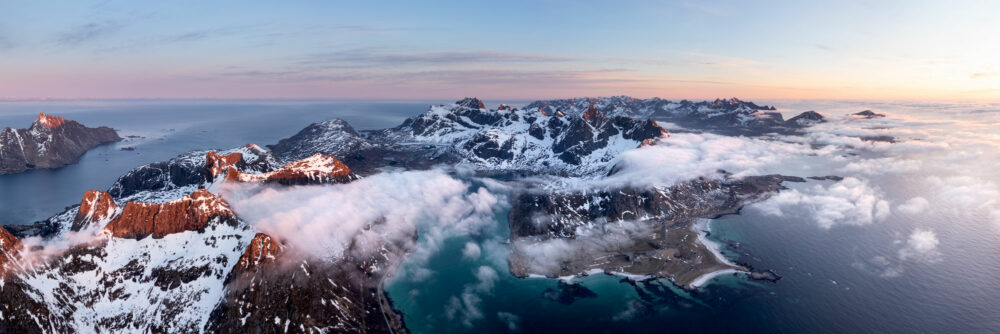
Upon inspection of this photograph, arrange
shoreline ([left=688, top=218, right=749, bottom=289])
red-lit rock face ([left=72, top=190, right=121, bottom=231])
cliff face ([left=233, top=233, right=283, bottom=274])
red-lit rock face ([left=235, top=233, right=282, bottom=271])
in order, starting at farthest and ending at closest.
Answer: shoreline ([left=688, top=218, right=749, bottom=289])
red-lit rock face ([left=72, top=190, right=121, bottom=231])
red-lit rock face ([left=235, top=233, right=282, bottom=271])
cliff face ([left=233, top=233, right=283, bottom=274])

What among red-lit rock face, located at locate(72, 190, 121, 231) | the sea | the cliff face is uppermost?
red-lit rock face, located at locate(72, 190, 121, 231)

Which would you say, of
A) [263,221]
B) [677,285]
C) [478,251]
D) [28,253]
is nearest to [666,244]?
[677,285]

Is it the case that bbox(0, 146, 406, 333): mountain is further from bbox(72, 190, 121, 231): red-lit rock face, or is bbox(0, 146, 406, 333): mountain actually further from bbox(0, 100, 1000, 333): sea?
bbox(0, 100, 1000, 333): sea

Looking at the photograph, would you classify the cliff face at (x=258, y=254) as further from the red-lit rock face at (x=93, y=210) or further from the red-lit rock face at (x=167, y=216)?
the red-lit rock face at (x=93, y=210)

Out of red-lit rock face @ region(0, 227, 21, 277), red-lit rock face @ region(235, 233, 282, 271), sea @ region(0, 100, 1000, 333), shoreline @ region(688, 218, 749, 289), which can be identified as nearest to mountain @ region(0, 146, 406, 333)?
red-lit rock face @ region(0, 227, 21, 277)

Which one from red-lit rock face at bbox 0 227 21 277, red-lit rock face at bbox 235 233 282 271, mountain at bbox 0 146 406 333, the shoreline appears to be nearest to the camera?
red-lit rock face at bbox 0 227 21 277

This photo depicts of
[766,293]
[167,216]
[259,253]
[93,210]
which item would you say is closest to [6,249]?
[93,210]

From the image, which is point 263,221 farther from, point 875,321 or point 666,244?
point 875,321
